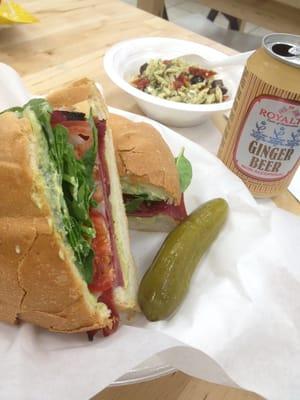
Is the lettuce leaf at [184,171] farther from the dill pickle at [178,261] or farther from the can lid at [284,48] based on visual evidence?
the can lid at [284,48]

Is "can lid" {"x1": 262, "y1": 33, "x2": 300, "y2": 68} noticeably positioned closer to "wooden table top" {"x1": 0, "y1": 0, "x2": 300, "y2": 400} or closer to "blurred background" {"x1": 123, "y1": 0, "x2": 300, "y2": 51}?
"wooden table top" {"x1": 0, "y1": 0, "x2": 300, "y2": 400}

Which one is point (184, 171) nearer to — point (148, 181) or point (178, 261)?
point (148, 181)

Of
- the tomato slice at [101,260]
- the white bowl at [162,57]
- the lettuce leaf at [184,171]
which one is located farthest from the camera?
the white bowl at [162,57]

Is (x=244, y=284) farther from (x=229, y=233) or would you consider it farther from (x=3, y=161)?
(x=3, y=161)

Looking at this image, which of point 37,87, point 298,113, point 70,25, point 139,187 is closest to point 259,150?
point 298,113

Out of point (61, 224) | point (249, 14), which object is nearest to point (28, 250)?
point (61, 224)

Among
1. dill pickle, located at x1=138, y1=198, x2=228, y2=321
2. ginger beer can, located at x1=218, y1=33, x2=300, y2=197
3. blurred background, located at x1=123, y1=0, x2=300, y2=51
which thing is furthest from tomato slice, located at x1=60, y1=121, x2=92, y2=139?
blurred background, located at x1=123, y1=0, x2=300, y2=51

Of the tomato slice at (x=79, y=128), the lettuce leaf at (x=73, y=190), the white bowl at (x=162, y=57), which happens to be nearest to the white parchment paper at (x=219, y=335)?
the lettuce leaf at (x=73, y=190)
